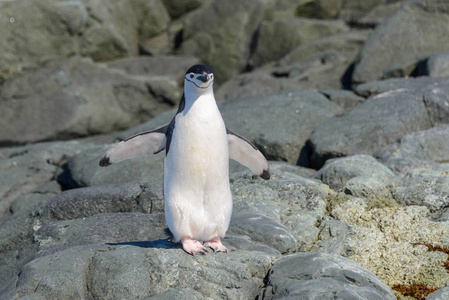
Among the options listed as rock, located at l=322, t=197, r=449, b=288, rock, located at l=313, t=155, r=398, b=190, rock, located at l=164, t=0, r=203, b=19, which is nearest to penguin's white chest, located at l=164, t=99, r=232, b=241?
rock, located at l=322, t=197, r=449, b=288

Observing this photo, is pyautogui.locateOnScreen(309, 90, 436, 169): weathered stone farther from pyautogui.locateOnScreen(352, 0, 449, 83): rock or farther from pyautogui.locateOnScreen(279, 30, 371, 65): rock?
pyautogui.locateOnScreen(279, 30, 371, 65): rock

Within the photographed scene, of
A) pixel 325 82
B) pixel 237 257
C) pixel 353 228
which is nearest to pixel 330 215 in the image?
pixel 353 228

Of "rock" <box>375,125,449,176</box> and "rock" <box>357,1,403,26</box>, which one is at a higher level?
"rock" <box>375,125,449,176</box>

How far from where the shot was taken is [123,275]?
16.3 ft

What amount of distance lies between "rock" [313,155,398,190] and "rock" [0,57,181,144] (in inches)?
357

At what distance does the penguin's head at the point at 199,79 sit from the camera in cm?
527

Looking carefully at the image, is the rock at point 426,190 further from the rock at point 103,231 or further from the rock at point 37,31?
the rock at point 37,31

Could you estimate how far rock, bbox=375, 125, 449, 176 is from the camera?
9.22 meters

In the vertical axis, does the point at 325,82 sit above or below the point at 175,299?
below

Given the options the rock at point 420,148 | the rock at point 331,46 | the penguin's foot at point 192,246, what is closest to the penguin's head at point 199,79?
the penguin's foot at point 192,246

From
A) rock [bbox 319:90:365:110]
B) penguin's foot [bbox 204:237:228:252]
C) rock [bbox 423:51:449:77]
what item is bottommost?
rock [bbox 319:90:365:110]

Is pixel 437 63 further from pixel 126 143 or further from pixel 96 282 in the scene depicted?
pixel 96 282

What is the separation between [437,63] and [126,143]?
8.55 m

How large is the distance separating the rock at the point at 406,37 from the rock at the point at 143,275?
961 cm
